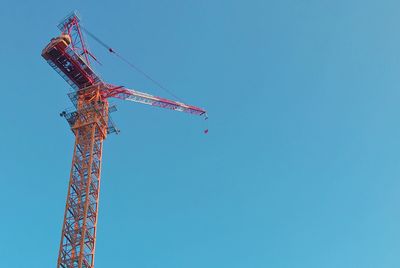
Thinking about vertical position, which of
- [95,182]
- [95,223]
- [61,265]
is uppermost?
[95,182]

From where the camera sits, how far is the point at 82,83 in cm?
6681

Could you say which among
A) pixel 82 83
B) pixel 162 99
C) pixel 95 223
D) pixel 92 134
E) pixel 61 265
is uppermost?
pixel 162 99

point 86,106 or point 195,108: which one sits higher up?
point 195,108

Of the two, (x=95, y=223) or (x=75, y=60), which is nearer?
(x=95, y=223)

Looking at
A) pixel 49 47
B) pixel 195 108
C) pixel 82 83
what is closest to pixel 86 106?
pixel 82 83

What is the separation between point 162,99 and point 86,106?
49.0 feet

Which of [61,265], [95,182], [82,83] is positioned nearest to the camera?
[61,265]

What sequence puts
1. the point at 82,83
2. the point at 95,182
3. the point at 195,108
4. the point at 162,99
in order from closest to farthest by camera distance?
the point at 95,182 < the point at 82,83 < the point at 162,99 < the point at 195,108

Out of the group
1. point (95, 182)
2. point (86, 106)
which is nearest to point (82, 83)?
point (86, 106)

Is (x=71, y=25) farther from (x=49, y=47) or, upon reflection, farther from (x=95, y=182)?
(x=95, y=182)

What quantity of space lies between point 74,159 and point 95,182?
3.10 m

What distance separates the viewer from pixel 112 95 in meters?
A: 69.0

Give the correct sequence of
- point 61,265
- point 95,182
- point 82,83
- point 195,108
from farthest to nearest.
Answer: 1. point 195,108
2. point 82,83
3. point 95,182
4. point 61,265

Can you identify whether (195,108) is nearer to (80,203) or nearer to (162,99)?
(162,99)
